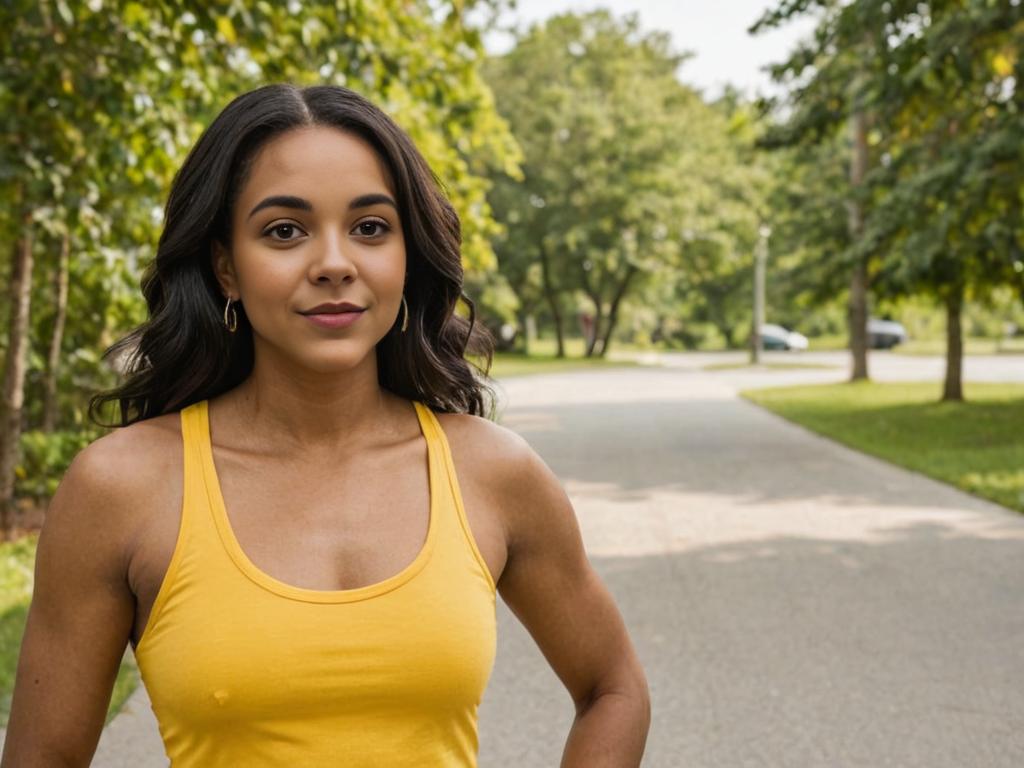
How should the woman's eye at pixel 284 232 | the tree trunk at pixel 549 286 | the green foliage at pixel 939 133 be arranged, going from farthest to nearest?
the tree trunk at pixel 549 286
the green foliage at pixel 939 133
the woman's eye at pixel 284 232

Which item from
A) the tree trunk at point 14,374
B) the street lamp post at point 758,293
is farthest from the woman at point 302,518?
the street lamp post at point 758,293

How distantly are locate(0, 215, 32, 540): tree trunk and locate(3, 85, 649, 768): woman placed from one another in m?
6.79

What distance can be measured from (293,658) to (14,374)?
24.7 ft

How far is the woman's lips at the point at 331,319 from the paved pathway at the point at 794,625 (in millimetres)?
2958

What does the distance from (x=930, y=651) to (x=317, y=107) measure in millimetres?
4737

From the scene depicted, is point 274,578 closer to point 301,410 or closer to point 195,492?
point 195,492

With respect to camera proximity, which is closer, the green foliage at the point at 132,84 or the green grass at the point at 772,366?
the green foliage at the point at 132,84

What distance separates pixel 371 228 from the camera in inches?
67.6

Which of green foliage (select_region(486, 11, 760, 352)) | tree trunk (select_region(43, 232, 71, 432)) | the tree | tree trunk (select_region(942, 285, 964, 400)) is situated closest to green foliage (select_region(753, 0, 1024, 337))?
the tree

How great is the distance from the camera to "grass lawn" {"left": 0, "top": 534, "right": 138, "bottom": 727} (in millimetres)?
4861

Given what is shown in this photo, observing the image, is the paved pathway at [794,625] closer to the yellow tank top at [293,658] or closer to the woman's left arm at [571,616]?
the woman's left arm at [571,616]

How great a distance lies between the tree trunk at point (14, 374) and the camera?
27.1ft

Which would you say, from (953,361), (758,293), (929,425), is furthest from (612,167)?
(929,425)

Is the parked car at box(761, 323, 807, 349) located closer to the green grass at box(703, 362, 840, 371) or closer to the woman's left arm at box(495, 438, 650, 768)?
the green grass at box(703, 362, 840, 371)
